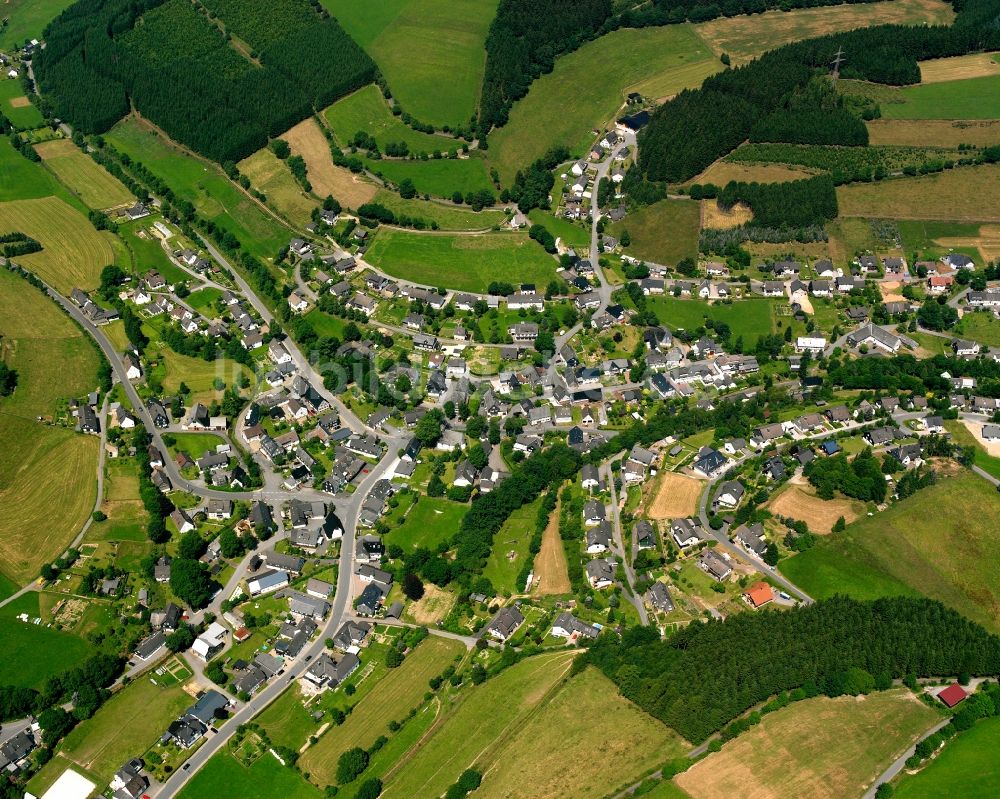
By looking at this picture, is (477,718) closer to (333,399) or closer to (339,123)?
(333,399)

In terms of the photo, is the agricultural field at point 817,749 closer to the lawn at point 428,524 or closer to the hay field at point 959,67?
the lawn at point 428,524

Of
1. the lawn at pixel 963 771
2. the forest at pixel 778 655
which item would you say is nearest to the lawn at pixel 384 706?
the forest at pixel 778 655

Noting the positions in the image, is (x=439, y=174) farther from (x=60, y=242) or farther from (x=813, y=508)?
(x=813, y=508)

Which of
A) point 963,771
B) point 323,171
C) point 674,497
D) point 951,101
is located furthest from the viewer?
point 951,101

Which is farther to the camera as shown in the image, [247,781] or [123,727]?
[123,727]

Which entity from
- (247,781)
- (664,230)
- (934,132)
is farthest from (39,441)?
(934,132)

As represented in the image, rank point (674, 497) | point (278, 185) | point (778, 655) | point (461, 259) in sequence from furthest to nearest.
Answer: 1. point (278, 185)
2. point (461, 259)
3. point (674, 497)
4. point (778, 655)
